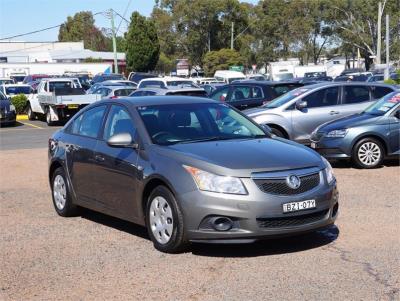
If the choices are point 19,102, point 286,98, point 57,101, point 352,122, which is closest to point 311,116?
point 286,98

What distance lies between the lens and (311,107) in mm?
14070

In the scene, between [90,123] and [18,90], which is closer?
[90,123]

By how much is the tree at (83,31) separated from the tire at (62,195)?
12453 cm

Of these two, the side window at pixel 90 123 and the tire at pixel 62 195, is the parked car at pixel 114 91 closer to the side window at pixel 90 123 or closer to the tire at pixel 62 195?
the tire at pixel 62 195

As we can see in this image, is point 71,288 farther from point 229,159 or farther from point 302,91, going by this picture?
point 302,91

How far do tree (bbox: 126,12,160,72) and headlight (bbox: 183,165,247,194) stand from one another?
66873 millimetres

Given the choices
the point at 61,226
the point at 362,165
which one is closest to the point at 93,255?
the point at 61,226

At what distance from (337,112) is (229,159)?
8310mm

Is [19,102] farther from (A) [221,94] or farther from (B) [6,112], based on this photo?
(A) [221,94]

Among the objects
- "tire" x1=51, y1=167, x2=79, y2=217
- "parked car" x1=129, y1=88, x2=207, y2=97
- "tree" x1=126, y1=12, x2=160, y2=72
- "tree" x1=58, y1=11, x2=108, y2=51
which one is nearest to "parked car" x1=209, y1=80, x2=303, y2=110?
"parked car" x1=129, y1=88, x2=207, y2=97

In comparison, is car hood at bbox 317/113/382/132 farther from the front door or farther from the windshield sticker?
the front door

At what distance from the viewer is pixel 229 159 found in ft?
20.2

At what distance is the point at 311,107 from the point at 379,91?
163 centimetres

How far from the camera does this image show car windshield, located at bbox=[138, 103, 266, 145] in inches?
271
